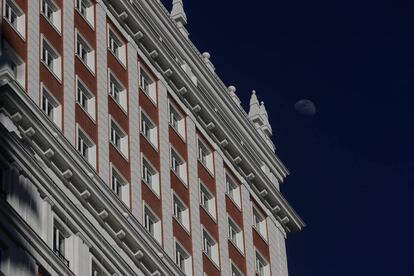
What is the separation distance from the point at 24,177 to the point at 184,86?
676 inches

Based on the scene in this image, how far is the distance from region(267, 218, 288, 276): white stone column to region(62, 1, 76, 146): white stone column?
50.5ft

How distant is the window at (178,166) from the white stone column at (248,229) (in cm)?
471

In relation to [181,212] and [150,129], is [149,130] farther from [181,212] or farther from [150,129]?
[181,212]

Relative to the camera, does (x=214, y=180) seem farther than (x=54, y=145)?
Yes

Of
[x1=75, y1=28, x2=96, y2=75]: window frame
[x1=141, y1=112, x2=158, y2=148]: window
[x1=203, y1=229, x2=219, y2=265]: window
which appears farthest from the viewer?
[x1=203, y1=229, x2=219, y2=265]: window

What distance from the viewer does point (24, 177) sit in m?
64.9

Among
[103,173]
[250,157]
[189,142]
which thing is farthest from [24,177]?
[250,157]

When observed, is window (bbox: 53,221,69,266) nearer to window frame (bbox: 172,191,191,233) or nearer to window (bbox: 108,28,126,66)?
window frame (bbox: 172,191,191,233)

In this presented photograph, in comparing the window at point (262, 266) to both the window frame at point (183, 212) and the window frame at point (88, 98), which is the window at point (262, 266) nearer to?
the window frame at point (183, 212)

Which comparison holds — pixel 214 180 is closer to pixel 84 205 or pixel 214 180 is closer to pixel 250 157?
pixel 250 157

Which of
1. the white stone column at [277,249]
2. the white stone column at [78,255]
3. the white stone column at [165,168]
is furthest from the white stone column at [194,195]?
the white stone column at [78,255]

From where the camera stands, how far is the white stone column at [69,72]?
228ft

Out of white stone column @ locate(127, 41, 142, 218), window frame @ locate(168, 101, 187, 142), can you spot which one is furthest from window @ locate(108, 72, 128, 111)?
window frame @ locate(168, 101, 187, 142)

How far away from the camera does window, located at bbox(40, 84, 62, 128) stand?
68875mm
